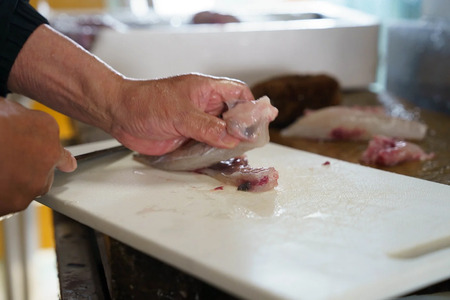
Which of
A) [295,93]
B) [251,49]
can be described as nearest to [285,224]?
[295,93]

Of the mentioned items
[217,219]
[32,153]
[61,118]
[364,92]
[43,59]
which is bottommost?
[61,118]

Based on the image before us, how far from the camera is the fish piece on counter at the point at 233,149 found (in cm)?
140

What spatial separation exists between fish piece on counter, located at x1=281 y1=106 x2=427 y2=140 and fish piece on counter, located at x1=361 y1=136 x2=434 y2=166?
0.23 metres

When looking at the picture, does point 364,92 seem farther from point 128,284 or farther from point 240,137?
point 128,284

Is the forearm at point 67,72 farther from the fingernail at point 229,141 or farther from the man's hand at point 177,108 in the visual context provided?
the fingernail at point 229,141

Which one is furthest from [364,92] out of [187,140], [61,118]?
[61,118]

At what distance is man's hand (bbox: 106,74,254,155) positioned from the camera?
4.66ft

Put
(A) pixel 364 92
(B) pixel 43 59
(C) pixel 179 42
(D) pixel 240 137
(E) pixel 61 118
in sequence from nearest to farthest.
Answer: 1. (D) pixel 240 137
2. (B) pixel 43 59
3. (C) pixel 179 42
4. (A) pixel 364 92
5. (E) pixel 61 118

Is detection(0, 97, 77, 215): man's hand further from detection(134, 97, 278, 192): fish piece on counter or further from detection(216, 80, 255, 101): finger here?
detection(216, 80, 255, 101): finger

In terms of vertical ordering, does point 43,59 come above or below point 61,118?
above

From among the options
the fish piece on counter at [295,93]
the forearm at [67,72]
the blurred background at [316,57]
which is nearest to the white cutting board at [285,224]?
the forearm at [67,72]

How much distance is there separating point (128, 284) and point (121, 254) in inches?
2.4

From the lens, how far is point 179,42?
246 centimetres

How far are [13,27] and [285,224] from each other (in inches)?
34.9
